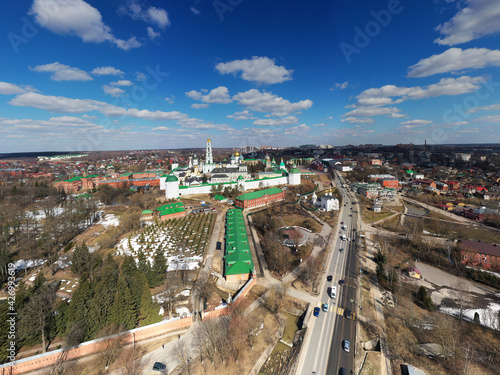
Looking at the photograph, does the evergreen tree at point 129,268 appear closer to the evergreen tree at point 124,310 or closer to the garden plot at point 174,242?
the evergreen tree at point 124,310

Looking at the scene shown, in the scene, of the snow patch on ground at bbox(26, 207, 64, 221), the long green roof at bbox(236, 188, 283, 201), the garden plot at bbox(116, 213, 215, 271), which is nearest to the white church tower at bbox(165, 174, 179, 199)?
the garden plot at bbox(116, 213, 215, 271)

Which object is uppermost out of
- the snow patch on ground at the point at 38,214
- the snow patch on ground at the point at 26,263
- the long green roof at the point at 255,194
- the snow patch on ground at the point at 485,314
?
the long green roof at the point at 255,194

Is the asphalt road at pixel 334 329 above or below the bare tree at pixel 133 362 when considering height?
below

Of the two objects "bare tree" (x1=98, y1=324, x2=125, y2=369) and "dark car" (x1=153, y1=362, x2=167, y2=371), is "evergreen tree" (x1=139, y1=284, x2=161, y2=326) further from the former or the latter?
"dark car" (x1=153, y1=362, x2=167, y2=371)

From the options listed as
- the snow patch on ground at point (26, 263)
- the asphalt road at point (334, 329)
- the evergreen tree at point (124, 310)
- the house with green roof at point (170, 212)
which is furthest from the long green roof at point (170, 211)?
the asphalt road at point (334, 329)

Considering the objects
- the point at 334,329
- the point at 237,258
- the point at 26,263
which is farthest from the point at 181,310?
the point at 26,263

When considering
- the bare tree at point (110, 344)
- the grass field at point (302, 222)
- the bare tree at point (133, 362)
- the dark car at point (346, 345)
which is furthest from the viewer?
the grass field at point (302, 222)

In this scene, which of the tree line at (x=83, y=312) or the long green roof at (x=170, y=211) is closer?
the tree line at (x=83, y=312)

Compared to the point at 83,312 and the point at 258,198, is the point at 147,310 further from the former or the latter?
the point at 258,198
